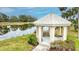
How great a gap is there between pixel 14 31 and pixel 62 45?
0.48m

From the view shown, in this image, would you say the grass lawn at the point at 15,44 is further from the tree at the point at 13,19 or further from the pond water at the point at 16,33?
the tree at the point at 13,19

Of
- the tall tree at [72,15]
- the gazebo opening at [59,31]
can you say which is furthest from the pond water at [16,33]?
the tall tree at [72,15]

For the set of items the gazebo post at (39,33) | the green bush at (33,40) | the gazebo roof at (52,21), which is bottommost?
the green bush at (33,40)

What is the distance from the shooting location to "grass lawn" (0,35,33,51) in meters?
1.74

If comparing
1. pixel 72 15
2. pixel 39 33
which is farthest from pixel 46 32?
pixel 72 15

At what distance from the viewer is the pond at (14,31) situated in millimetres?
1745

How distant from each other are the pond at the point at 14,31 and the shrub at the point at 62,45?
25 centimetres

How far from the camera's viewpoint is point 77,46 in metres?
1.76

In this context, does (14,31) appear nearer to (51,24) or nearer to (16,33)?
(16,33)

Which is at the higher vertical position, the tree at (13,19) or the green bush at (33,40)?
the tree at (13,19)

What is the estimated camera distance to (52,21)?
69.8 inches
